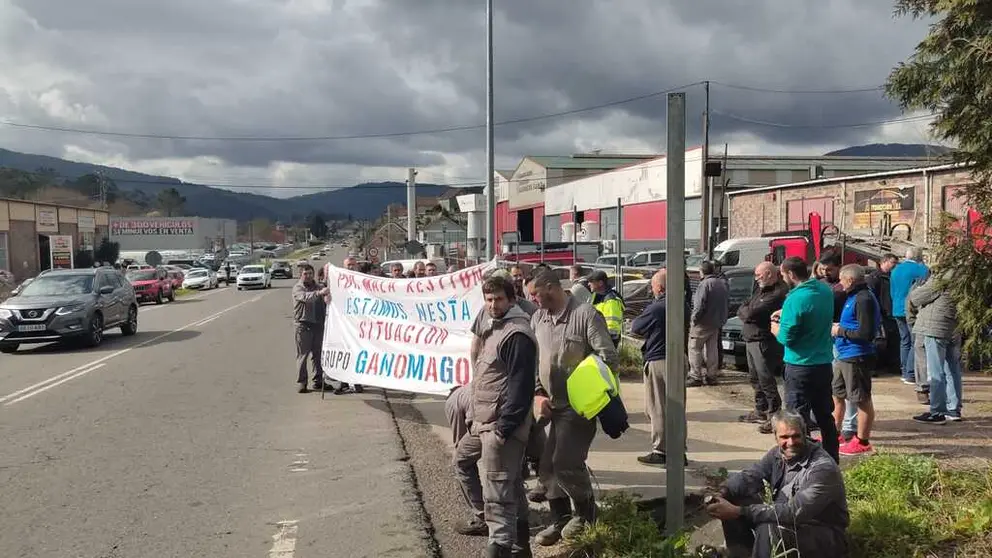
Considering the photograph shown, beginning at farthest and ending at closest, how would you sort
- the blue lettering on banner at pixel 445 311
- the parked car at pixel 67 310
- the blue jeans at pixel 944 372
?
the parked car at pixel 67 310
the blue lettering on banner at pixel 445 311
the blue jeans at pixel 944 372

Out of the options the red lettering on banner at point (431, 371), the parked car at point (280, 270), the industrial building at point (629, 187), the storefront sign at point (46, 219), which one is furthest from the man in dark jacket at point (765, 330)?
the parked car at point (280, 270)

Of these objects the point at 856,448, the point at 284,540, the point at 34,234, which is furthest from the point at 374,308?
the point at 34,234

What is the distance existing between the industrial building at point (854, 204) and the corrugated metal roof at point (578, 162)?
2448cm

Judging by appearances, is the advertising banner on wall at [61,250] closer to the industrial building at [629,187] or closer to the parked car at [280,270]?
the parked car at [280,270]

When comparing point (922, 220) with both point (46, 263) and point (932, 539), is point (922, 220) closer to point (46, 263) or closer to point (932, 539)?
point (932, 539)

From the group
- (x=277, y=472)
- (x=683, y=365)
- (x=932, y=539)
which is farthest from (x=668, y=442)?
(x=277, y=472)

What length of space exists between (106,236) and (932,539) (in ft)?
237

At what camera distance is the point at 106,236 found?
66.9m

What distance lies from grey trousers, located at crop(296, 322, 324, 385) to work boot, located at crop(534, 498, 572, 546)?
5.76 meters

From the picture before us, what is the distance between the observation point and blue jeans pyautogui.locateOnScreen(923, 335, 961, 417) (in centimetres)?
805

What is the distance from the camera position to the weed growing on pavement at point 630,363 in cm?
1193

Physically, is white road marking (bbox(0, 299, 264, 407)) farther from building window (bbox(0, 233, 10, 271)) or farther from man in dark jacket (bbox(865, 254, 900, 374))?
building window (bbox(0, 233, 10, 271))

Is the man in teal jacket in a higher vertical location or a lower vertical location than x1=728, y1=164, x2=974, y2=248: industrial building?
lower

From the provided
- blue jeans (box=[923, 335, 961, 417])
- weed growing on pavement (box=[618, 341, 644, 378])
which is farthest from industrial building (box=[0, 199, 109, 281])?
blue jeans (box=[923, 335, 961, 417])
